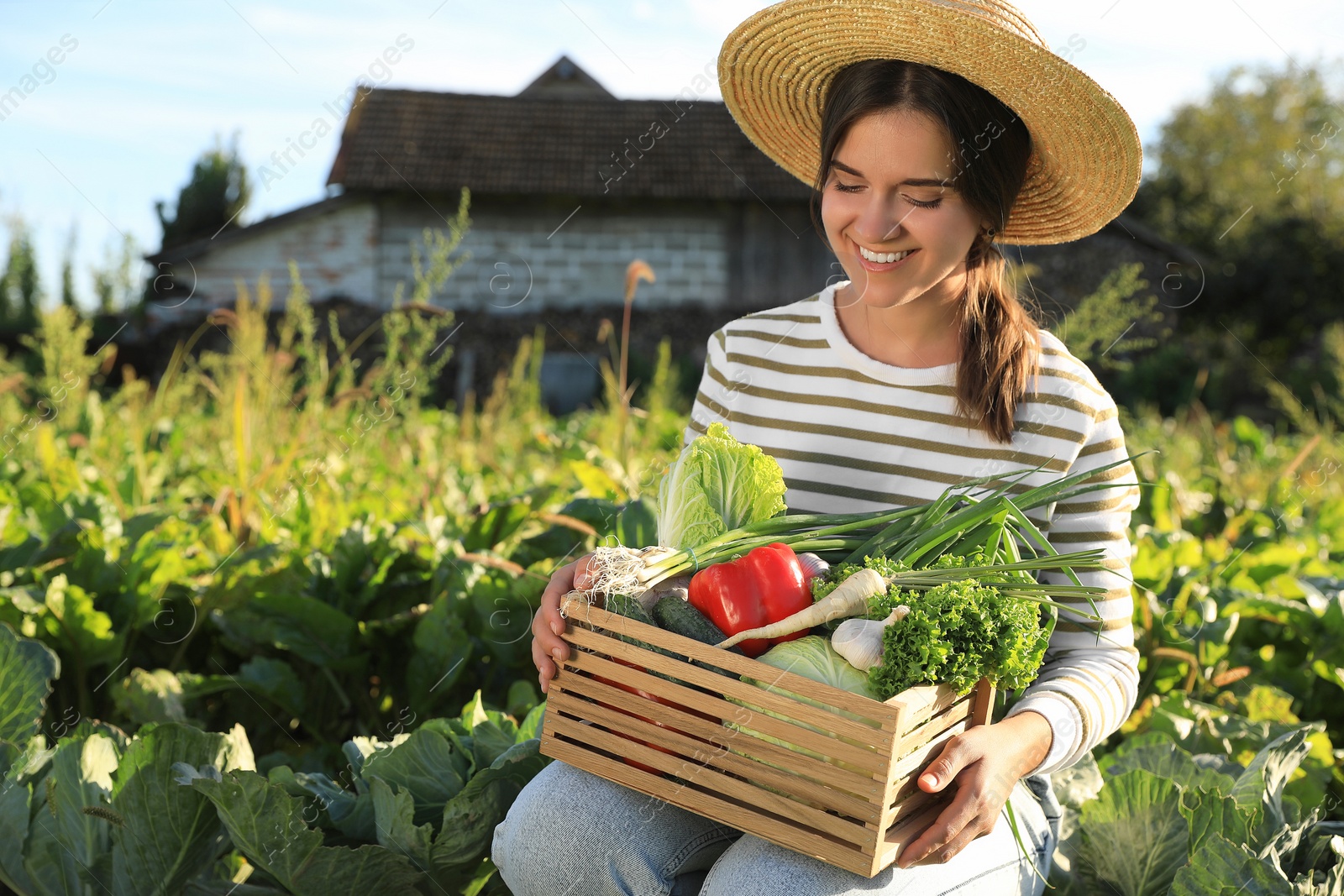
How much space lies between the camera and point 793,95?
2.29 metres

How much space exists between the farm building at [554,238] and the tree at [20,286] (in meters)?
2.28

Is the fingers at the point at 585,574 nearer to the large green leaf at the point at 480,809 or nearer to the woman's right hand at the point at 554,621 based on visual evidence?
the woman's right hand at the point at 554,621

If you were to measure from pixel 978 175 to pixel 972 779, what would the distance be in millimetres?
1069

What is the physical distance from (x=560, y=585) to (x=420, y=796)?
0.65 m

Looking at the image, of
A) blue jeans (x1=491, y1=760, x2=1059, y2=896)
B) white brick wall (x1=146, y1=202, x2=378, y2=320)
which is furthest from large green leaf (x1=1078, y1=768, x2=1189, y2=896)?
white brick wall (x1=146, y1=202, x2=378, y2=320)

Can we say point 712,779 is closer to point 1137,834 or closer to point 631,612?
point 631,612

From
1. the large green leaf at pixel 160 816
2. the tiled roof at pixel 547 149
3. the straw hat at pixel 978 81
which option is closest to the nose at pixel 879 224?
the straw hat at pixel 978 81

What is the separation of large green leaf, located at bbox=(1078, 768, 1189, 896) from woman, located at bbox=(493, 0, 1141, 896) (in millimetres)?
119

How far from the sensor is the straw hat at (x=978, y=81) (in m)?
1.85

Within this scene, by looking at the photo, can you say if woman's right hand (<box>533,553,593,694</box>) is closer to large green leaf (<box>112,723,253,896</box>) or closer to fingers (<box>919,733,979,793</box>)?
fingers (<box>919,733,979,793</box>)

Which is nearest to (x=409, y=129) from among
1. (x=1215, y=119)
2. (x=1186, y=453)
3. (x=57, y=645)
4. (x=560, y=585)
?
(x=1186, y=453)

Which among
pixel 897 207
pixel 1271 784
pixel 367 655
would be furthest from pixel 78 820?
pixel 1271 784

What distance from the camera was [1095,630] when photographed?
1915 mm

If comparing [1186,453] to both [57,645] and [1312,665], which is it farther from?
[57,645]
